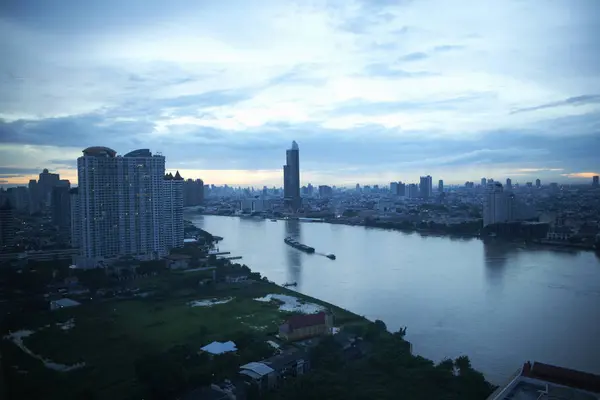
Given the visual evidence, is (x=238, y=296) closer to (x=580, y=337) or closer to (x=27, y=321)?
(x=27, y=321)

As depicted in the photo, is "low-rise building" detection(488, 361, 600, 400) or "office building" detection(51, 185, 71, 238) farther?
"office building" detection(51, 185, 71, 238)

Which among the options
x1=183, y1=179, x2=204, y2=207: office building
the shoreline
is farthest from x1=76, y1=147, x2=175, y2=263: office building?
x1=183, y1=179, x2=204, y2=207: office building

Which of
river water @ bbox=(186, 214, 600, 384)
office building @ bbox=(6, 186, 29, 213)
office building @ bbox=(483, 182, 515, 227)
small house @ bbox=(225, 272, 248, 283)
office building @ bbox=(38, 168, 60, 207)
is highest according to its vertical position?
office building @ bbox=(38, 168, 60, 207)

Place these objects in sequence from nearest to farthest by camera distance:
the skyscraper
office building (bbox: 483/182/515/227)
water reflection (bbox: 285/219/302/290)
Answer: water reflection (bbox: 285/219/302/290)
office building (bbox: 483/182/515/227)
the skyscraper

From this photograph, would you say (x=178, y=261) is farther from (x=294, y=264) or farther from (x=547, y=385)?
(x=547, y=385)

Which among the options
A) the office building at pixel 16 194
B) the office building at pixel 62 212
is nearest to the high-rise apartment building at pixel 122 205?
the office building at pixel 62 212

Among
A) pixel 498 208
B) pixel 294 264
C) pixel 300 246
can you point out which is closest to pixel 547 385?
pixel 294 264

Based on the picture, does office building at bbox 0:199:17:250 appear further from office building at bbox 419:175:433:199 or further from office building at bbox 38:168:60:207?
office building at bbox 419:175:433:199

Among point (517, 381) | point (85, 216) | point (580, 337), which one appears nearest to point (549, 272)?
point (580, 337)
